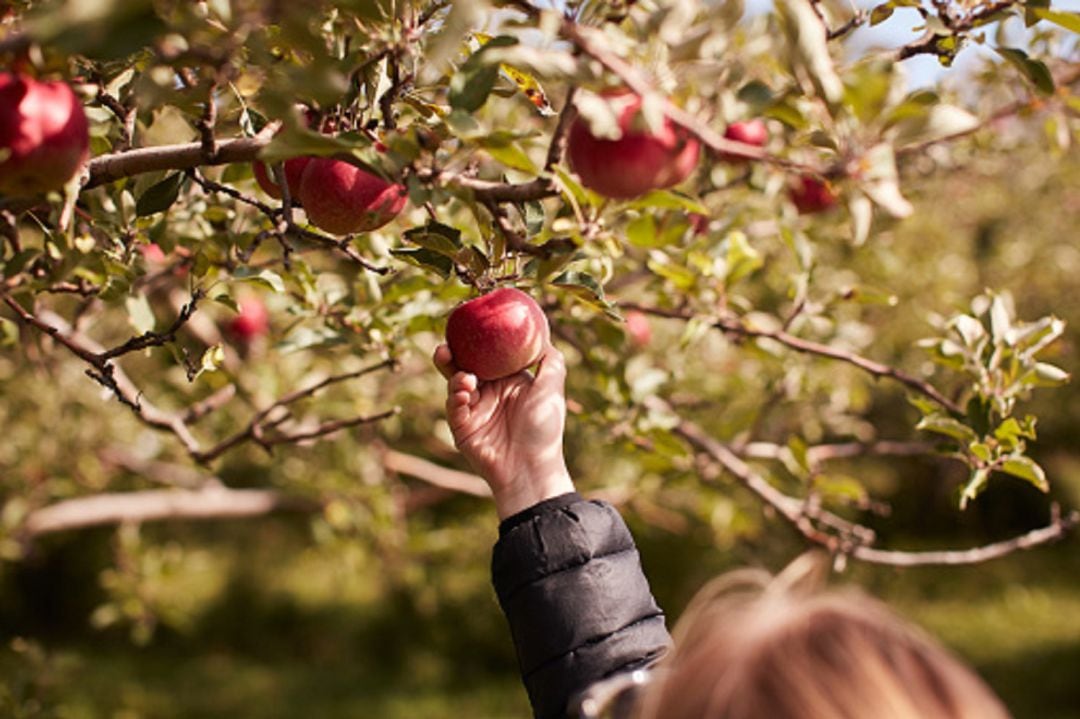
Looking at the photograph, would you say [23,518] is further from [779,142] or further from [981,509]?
[981,509]

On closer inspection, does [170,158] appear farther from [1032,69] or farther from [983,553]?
[983,553]

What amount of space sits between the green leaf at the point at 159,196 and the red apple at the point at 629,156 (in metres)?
0.54

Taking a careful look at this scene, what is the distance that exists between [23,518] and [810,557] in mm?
2021

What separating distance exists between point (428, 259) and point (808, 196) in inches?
49.8

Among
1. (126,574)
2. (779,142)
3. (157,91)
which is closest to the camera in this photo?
(157,91)

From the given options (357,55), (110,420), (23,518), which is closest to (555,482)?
(357,55)

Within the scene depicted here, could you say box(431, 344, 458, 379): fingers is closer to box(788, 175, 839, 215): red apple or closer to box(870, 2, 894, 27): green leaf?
box(870, 2, 894, 27): green leaf

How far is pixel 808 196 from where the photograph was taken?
2.18m

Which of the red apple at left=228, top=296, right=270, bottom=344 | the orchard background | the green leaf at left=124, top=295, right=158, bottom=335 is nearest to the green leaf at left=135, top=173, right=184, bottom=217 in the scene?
the orchard background

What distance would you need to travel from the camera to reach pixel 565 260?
105 cm

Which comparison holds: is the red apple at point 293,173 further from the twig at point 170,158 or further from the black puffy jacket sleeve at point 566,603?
the black puffy jacket sleeve at point 566,603

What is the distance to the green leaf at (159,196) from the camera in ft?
4.02

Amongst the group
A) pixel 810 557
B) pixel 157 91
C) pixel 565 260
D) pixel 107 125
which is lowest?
pixel 810 557

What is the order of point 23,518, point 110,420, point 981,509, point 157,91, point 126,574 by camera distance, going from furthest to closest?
1. point 981,509
2. point 110,420
3. point 126,574
4. point 23,518
5. point 157,91
